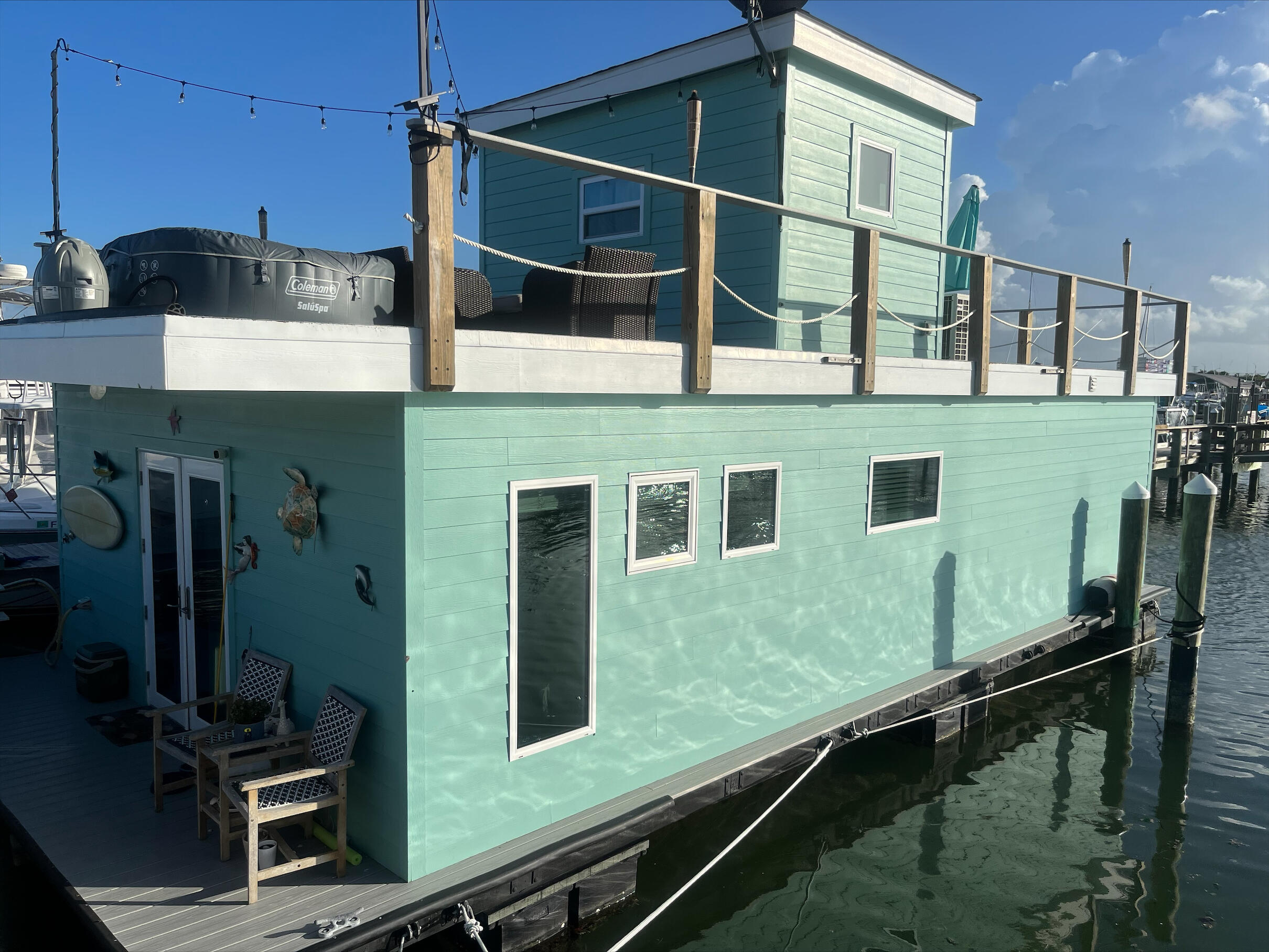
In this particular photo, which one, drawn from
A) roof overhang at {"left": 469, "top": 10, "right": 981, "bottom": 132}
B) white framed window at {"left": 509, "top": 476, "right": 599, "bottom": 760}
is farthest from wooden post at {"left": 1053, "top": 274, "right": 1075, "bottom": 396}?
white framed window at {"left": 509, "top": 476, "right": 599, "bottom": 760}

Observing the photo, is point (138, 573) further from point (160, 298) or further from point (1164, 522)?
point (1164, 522)

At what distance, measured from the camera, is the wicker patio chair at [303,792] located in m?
4.44

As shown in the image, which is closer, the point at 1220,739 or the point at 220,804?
the point at 220,804

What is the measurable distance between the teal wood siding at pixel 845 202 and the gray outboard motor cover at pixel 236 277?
15.1ft

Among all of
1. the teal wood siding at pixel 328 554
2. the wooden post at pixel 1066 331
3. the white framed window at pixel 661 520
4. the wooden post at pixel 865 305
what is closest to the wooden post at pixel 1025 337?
the wooden post at pixel 1066 331

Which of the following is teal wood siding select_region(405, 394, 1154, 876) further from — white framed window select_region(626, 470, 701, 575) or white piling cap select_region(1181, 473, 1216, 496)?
white piling cap select_region(1181, 473, 1216, 496)

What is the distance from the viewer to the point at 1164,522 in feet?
70.6

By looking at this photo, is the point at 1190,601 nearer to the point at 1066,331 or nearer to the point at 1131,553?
the point at 1131,553

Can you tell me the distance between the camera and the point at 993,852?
6.89m

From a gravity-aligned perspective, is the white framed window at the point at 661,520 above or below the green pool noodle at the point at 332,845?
above

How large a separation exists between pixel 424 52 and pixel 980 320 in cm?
584

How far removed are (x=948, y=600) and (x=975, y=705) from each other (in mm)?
1196

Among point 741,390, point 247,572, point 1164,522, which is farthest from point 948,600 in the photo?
point 1164,522

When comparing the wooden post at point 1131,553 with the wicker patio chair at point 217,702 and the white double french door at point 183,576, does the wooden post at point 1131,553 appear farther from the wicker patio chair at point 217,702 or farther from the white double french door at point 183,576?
the white double french door at point 183,576
